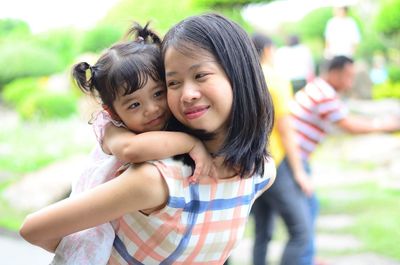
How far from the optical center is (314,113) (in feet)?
10.3

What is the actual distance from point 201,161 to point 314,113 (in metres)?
2.04

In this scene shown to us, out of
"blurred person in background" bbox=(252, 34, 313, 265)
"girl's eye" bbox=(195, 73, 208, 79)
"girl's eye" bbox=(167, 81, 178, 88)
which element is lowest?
"blurred person in background" bbox=(252, 34, 313, 265)

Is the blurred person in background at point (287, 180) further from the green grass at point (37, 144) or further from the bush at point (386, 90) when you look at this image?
the bush at point (386, 90)

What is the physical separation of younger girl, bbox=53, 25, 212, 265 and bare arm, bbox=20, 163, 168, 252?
0.06 meters

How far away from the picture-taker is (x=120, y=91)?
1252 mm

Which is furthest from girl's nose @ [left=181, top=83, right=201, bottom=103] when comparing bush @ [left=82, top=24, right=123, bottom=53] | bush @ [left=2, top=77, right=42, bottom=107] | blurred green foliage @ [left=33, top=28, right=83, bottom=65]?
blurred green foliage @ [left=33, top=28, right=83, bottom=65]

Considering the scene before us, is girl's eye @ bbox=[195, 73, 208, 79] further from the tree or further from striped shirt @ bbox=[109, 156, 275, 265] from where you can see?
the tree

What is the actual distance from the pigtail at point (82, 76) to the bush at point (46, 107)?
6.42 metres

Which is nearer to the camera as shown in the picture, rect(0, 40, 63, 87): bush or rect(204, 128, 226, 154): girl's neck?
rect(204, 128, 226, 154): girl's neck

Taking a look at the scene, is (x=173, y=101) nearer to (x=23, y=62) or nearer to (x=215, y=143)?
(x=215, y=143)

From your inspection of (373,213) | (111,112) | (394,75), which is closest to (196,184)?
(111,112)

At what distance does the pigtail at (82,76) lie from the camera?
51.7 inches

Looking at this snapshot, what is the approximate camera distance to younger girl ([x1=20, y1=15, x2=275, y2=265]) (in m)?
1.13

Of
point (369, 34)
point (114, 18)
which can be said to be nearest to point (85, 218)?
point (114, 18)
